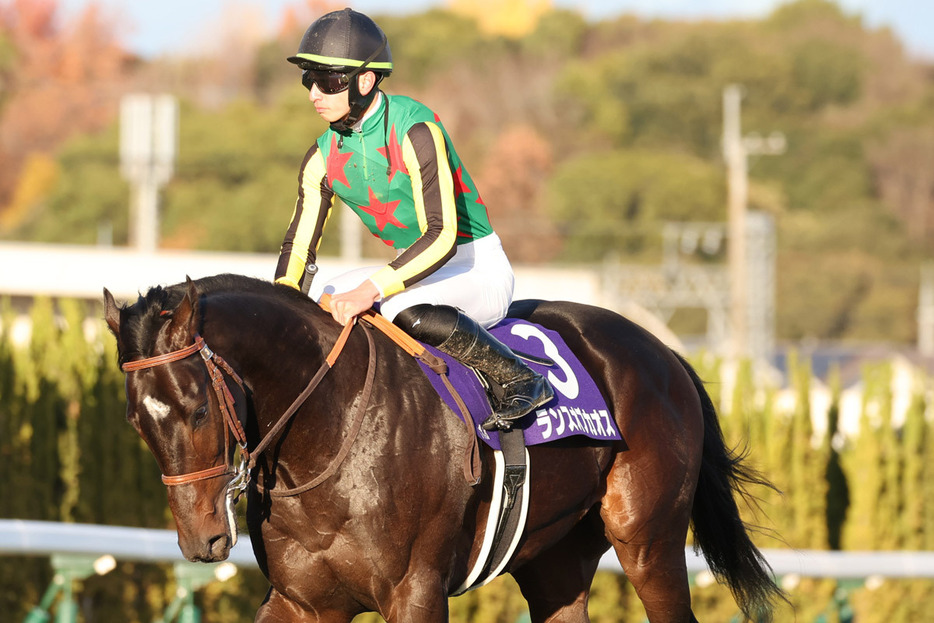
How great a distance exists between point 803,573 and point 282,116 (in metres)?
43.6

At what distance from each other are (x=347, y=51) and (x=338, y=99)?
133 mm

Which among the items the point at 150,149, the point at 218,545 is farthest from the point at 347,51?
the point at 150,149

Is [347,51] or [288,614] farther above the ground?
[347,51]

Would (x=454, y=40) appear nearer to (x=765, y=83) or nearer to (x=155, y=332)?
(x=765, y=83)

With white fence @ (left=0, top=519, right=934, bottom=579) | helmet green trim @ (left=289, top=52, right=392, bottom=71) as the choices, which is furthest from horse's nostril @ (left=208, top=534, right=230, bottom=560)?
white fence @ (left=0, top=519, right=934, bottom=579)

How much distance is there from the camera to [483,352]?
3.61 meters

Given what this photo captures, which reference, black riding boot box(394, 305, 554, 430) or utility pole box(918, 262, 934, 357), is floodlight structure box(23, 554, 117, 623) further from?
utility pole box(918, 262, 934, 357)

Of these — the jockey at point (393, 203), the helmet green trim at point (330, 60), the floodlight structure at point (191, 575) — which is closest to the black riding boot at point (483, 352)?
the jockey at point (393, 203)

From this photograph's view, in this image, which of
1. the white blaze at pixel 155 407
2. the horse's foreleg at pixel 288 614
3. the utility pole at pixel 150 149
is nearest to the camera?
the white blaze at pixel 155 407

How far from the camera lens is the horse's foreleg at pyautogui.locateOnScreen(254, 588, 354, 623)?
3463mm

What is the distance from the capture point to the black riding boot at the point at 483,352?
11.7 ft

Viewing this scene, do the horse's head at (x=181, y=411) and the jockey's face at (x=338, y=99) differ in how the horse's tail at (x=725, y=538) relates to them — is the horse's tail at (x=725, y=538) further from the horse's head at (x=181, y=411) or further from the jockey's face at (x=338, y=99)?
the horse's head at (x=181, y=411)

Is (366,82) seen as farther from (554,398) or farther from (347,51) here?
(554,398)

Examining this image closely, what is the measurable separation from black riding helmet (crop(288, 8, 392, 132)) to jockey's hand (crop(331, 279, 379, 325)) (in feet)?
1.60
